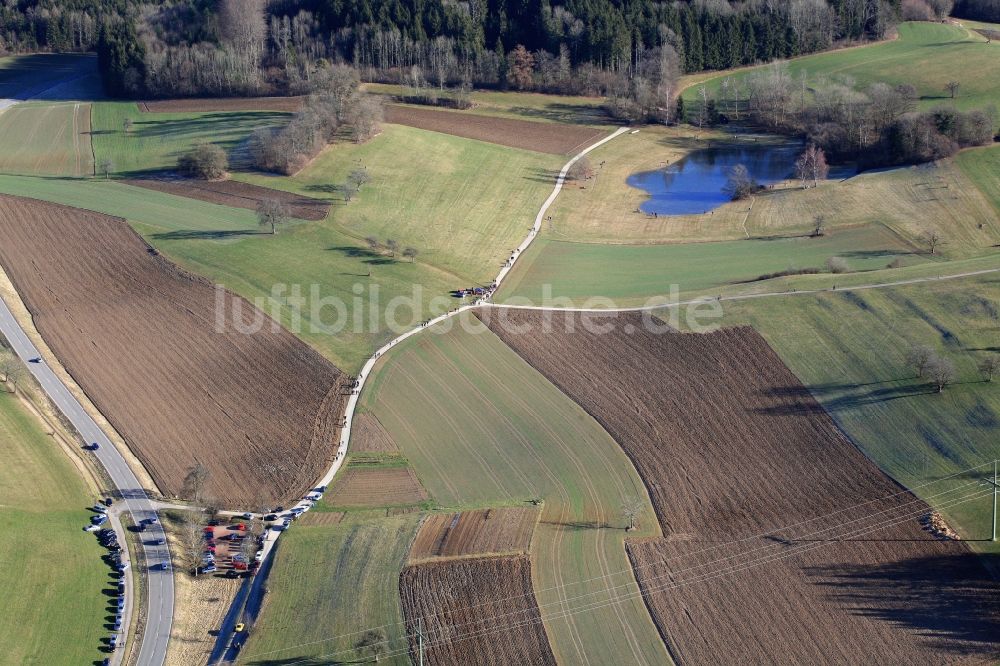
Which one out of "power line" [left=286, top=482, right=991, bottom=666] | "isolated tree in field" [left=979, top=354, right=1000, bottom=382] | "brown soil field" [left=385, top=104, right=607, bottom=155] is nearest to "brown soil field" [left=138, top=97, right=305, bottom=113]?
"brown soil field" [left=385, top=104, right=607, bottom=155]

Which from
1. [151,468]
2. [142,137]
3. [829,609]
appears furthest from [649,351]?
[142,137]

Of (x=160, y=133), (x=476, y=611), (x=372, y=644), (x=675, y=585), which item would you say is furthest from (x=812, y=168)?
(x=372, y=644)

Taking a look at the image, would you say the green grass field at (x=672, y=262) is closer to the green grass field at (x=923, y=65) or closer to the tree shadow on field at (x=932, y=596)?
the tree shadow on field at (x=932, y=596)

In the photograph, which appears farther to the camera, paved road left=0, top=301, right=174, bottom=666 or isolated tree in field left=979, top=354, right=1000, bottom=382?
isolated tree in field left=979, top=354, right=1000, bottom=382

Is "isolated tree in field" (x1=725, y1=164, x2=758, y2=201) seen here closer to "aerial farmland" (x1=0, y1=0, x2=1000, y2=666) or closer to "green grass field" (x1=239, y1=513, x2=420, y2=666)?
"aerial farmland" (x1=0, y1=0, x2=1000, y2=666)

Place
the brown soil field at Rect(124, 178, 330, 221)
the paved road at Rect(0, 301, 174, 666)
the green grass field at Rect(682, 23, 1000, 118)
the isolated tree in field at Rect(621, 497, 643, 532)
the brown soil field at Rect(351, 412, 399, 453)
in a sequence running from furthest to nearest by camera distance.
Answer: the green grass field at Rect(682, 23, 1000, 118) → the brown soil field at Rect(124, 178, 330, 221) → the brown soil field at Rect(351, 412, 399, 453) → the isolated tree in field at Rect(621, 497, 643, 532) → the paved road at Rect(0, 301, 174, 666)

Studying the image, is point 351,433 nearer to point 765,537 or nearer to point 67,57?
point 765,537

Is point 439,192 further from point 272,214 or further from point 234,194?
point 234,194
